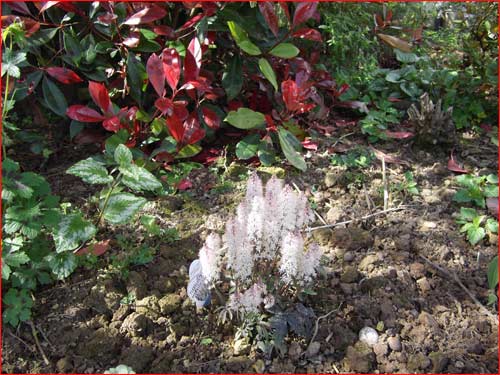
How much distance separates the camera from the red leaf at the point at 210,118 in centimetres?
236

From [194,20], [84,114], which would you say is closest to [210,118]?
[194,20]

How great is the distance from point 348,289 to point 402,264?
255mm

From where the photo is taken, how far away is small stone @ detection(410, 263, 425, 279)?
1.89m

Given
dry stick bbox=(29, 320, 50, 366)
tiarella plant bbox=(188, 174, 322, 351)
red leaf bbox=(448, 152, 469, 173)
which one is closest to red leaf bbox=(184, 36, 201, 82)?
tiarella plant bbox=(188, 174, 322, 351)

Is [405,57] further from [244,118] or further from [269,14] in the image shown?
[244,118]

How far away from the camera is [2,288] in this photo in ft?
5.80

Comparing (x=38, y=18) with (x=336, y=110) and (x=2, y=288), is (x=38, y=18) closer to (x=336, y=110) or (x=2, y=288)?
(x=2, y=288)

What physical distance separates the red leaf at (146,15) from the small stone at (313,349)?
1.48 metres

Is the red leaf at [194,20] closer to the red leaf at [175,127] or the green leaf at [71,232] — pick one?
the red leaf at [175,127]

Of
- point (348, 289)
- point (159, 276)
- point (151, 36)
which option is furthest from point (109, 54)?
A: point (348, 289)

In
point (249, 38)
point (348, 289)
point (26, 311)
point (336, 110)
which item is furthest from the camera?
point (336, 110)

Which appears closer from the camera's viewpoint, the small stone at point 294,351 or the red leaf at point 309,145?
the small stone at point 294,351

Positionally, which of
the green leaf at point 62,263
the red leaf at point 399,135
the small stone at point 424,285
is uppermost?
the green leaf at point 62,263

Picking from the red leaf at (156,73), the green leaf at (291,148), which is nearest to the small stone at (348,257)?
the green leaf at (291,148)
